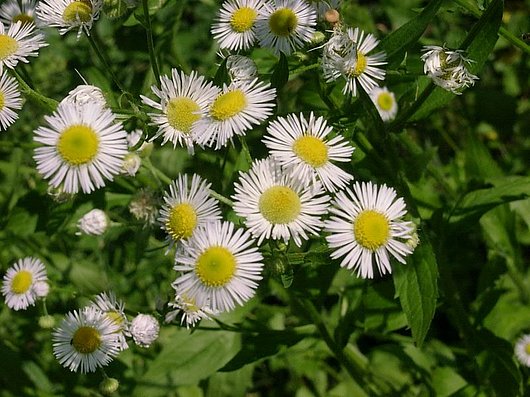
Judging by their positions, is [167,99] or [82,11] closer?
[167,99]

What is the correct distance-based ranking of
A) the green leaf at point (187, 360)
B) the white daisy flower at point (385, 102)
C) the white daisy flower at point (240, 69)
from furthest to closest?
1. the white daisy flower at point (385, 102)
2. the green leaf at point (187, 360)
3. the white daisy flower at point (240, 69)

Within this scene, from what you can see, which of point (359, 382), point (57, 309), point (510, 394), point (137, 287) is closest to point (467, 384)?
point (510, 394)

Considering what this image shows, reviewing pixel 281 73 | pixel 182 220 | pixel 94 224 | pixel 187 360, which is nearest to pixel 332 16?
pixel 281 73

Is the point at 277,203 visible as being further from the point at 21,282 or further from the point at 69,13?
the point at 21,282

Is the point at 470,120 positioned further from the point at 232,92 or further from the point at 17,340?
the point at 17,340

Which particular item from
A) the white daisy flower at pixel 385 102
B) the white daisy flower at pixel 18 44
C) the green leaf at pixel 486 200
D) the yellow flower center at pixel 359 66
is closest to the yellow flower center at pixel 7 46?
the white daisy flower at pixel 18 44

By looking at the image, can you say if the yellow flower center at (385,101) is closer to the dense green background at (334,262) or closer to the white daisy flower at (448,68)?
the dense green background at (334,262)
